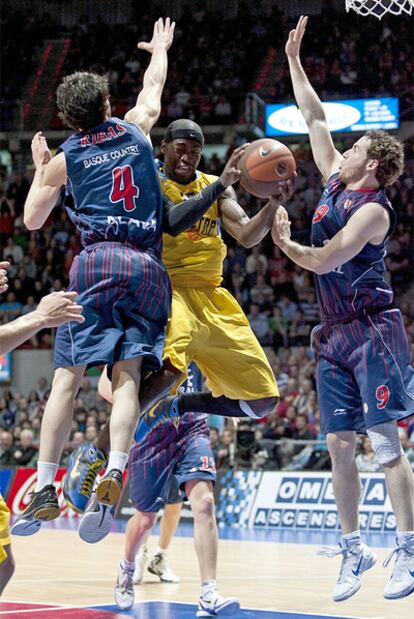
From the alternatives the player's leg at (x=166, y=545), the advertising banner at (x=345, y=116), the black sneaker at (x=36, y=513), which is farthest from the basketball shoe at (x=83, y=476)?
the advertising banner at (x=345, y=116)

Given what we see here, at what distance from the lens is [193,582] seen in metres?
8.41

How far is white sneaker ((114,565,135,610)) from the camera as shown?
6824 mm

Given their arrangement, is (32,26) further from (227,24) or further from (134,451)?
(134,451)

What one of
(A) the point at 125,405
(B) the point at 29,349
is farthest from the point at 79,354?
(B) the point at 29,349

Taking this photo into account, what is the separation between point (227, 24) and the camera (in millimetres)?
22484

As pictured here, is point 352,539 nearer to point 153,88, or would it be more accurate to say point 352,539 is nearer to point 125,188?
point 125,188

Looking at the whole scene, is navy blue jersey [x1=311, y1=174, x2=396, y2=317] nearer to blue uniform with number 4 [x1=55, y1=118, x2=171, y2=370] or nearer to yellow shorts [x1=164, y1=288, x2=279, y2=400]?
yellow shorts [x1=164, y1=288, x2=279, y2=400]

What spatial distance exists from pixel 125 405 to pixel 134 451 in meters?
2.30

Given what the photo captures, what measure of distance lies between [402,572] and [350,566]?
414 millimetres

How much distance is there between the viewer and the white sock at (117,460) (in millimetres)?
5297

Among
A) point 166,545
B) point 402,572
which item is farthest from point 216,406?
point 166,545

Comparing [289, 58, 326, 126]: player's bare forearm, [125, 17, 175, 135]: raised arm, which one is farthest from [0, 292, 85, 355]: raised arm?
[289, 58, 326, 126]: player's bare forearm

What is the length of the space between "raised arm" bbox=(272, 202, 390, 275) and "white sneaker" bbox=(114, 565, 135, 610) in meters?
2.64

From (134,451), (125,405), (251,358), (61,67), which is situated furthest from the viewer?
(61,67)
